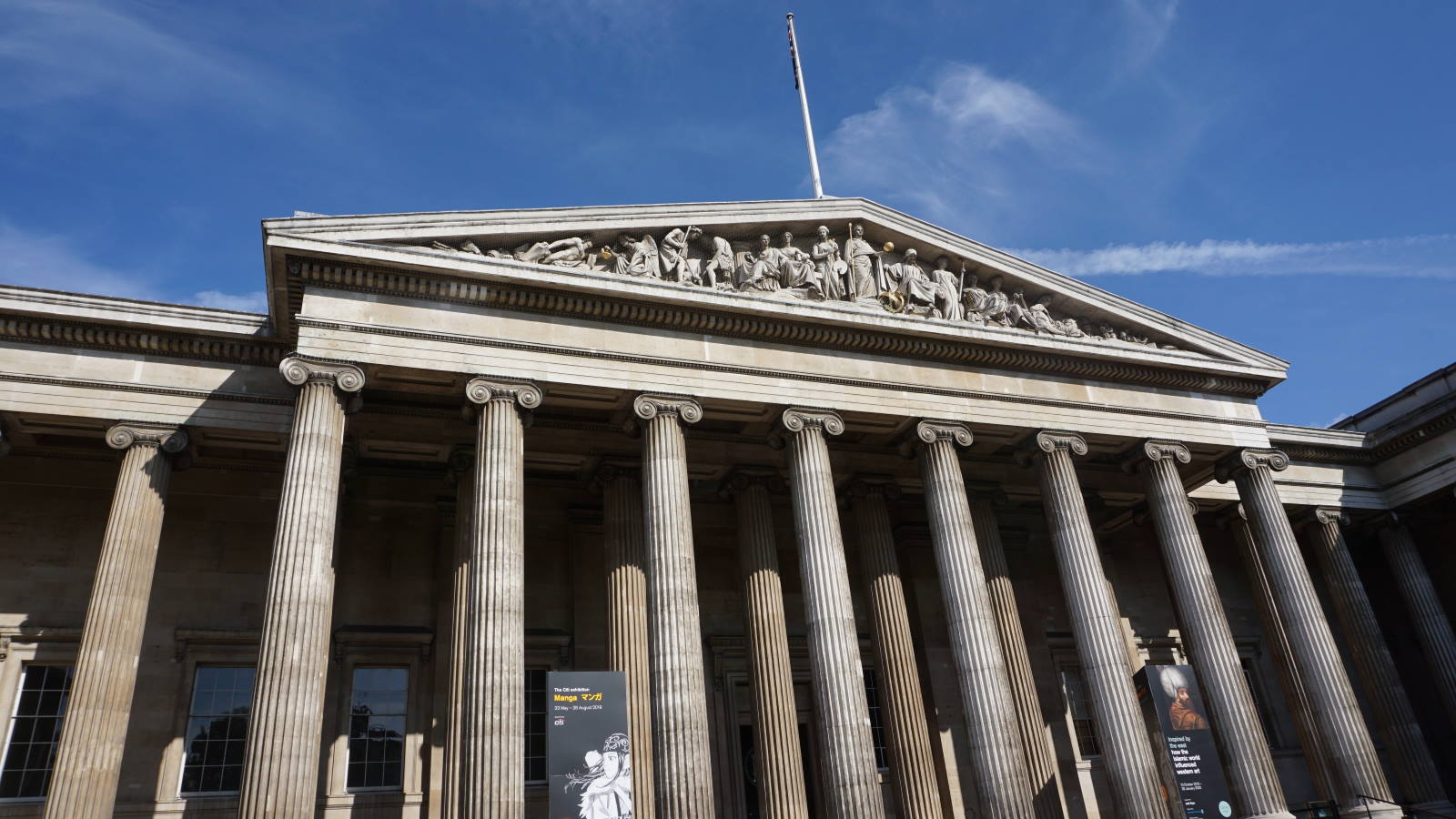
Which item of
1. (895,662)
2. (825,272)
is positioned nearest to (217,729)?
(895,662)

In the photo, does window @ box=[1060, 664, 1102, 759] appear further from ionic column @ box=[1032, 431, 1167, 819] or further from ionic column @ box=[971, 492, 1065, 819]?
ionic column @ box=[1032, 431, 1167, 819]

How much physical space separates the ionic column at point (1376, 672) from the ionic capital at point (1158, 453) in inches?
285

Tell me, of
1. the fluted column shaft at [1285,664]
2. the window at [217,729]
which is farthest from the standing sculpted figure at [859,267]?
the window at [217,729]

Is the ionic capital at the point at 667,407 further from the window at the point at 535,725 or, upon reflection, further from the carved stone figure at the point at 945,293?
the window at the point at 535,725

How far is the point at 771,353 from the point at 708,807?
8483 millimetres

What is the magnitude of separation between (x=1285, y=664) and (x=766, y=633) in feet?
43.0

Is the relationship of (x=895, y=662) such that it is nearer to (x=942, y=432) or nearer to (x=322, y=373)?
(x=942, y=432)

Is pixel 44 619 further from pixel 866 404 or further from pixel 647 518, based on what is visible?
pixel 866 404

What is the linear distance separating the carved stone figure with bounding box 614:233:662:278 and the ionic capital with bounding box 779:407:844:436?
12.1 feet

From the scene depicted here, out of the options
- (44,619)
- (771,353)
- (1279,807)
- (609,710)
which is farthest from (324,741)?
(1279,807)

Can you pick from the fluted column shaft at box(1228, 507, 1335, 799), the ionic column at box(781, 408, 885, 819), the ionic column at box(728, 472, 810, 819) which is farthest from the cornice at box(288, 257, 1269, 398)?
the fluted column shaft at box(1228, 507, 1335, 799)

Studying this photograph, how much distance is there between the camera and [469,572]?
16391 mm

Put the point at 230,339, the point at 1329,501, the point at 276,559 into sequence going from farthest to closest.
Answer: the point at 1329,501, the point at 230,339, the point at 276,559

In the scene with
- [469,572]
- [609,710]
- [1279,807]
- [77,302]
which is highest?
[77,302]
